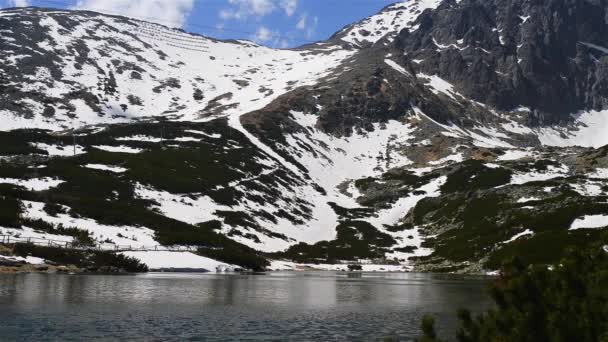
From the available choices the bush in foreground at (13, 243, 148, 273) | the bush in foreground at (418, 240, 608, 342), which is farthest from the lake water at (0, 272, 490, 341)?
the bush in foreground at (418, 240, 608, 342)

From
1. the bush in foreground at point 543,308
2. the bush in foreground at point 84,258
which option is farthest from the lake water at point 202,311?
the bush in foreground at point 543,308

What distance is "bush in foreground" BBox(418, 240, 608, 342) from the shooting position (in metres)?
10.3

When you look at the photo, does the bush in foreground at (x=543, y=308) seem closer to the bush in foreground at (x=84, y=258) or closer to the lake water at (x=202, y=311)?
the lake water at (x=202, y=311)

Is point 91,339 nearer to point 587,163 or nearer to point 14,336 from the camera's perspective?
point 14,336

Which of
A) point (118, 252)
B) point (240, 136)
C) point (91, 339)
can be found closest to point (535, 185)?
point (240, 136)

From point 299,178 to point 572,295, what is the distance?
161 meters

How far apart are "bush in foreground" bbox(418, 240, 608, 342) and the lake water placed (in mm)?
12602

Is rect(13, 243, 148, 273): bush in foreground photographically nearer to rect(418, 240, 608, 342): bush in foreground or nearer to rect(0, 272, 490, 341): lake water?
rect(0, 272, 490, 341): lake water

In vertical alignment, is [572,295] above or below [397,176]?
below

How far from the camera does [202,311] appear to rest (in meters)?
34.9

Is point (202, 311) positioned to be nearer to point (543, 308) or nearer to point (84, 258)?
point (543, 308)

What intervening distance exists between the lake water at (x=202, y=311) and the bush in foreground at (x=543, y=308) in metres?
12.6

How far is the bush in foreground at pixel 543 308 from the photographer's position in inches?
404

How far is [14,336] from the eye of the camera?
23.7 meters
